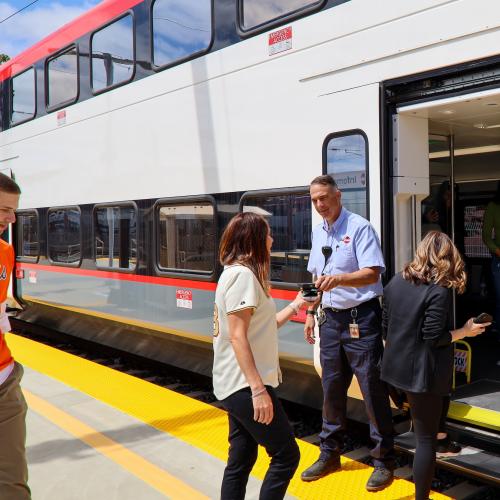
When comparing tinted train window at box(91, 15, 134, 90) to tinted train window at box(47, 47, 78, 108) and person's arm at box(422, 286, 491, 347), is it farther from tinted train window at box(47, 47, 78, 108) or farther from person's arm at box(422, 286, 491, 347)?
Result: person's arm at box(422, 286, 491, 347)

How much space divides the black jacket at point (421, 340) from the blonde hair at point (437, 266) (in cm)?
4

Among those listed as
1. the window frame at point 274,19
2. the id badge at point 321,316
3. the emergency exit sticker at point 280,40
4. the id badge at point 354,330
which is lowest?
the id badge at point 354,330

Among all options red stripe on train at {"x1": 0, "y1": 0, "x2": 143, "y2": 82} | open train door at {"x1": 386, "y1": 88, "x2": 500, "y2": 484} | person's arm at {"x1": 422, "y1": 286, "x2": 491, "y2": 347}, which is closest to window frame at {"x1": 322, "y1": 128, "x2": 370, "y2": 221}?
open train door at {"x1": 386, "y1": 88, "x2": 500, "y2": 484}

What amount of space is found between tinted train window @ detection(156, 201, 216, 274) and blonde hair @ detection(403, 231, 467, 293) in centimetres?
228

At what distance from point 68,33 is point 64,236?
234 cm

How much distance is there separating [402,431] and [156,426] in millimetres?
1757

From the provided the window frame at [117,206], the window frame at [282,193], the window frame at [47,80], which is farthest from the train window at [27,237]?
the window frame at [282,193]

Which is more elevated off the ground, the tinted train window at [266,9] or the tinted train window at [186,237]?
the tinted train window at [266,9]

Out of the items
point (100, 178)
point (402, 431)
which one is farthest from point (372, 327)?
point (100, 178)

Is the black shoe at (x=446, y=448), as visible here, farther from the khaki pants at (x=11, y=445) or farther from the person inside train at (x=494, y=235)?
the person inside train at (x=494, y=235)

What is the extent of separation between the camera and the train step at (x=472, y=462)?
332 cm

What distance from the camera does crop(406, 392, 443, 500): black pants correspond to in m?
3.10

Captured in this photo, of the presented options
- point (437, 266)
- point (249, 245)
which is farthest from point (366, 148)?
point (249, 245)

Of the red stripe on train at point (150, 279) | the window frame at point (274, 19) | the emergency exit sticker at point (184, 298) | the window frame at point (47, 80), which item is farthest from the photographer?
the window frame at point (47, 80)
